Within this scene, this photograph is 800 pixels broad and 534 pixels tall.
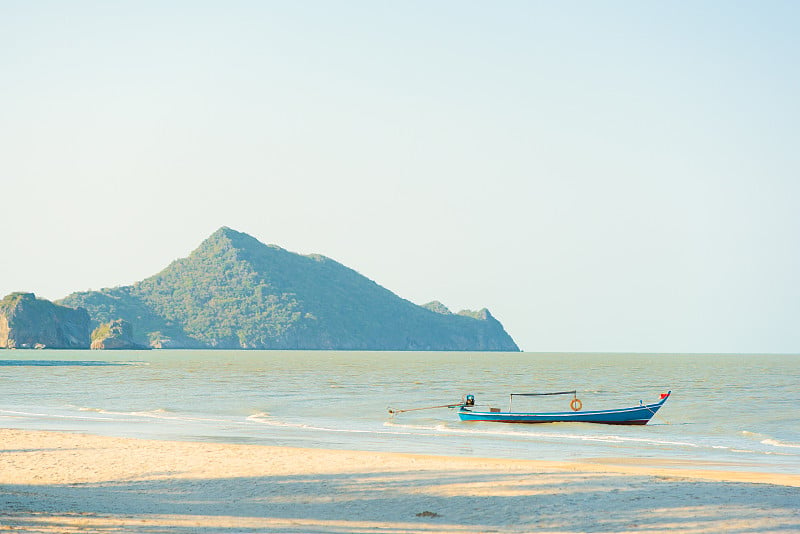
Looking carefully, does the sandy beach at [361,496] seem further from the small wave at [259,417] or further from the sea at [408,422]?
the small wave at [259,417]

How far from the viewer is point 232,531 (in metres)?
13.2

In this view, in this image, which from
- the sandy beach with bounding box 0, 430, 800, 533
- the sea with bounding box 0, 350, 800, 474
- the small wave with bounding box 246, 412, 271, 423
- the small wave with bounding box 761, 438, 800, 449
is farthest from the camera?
the small wave with bounding box 246, 412, 271, 423

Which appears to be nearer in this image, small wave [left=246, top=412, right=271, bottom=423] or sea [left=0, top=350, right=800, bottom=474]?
sea [left=0, top=350, right=800, bottom=474]

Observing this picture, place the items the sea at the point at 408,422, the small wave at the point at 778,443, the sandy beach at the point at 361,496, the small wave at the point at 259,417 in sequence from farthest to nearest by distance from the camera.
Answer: the small wave at the point at 259,417, the small wave at the point at 778,443, the sea at the point at 408,422, the sandy beach at the point at 361,496

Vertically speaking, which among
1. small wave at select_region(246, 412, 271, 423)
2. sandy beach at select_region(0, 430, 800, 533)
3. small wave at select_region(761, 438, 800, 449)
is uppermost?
sandy beach at select_region(0, 430, 800, 533)

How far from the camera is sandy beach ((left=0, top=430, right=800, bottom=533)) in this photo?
13.8 m

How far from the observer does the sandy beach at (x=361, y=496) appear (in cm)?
1378

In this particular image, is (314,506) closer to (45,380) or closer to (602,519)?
(602,519)

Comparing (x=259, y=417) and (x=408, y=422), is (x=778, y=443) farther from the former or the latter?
(x=259, y=417)

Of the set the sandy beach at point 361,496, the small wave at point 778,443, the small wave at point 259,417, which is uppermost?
the sandy beach at point 361,496

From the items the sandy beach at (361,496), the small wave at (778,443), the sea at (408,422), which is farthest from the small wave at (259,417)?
the small wave at (778,443)

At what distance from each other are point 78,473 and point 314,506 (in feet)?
22.4

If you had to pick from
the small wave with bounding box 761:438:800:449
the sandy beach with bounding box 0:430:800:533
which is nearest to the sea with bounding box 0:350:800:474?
the small wave with bounding box 761:438:800:449

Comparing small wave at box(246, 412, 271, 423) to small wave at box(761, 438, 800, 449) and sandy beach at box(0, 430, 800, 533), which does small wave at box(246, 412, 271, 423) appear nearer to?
sandy beach at box(0, 430, 800, 533)
